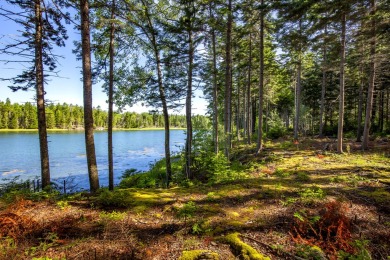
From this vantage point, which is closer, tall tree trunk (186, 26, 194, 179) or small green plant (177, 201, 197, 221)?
small green plant (177, 201, 197, 221)

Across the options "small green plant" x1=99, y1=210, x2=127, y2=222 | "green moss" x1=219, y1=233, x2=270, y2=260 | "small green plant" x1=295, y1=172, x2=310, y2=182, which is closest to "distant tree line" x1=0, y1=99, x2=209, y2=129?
"small green plant" x1=295, y1=172, x2=310, y2=182

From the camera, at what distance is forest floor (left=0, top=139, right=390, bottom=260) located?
9.75ft

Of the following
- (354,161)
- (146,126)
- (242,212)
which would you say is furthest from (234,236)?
(146,126)

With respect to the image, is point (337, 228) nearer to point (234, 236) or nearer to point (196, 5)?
point (234, 236)

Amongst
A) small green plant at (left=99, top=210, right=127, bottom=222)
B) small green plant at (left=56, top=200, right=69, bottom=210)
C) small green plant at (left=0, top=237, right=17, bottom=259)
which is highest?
small green plant at (left=0, top=237, right=17, bottom=259)

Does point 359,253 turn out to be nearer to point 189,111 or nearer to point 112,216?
point 112,216

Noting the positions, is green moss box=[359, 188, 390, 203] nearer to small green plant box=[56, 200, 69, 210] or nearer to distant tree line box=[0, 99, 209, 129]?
small green plant box=[56, 200, 69, 210]

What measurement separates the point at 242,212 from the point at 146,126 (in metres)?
117

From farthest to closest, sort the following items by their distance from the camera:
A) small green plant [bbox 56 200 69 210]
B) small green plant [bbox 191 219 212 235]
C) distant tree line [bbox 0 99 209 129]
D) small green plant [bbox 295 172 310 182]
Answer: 1. distant tree line [bbox 0 99 209 129]
2. small green plant [bbox 295 172 310 182]
3. small green plant [bbox 56 200 69 210]
4. small green plant [bbox 191 219 212 235]

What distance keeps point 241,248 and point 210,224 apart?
90cm

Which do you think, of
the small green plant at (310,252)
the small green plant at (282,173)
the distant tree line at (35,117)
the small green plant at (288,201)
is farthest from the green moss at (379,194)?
the distant tree line at (35,117)

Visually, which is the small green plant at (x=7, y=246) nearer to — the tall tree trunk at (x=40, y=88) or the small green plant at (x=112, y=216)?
the small green plant at (x=112, y=216)

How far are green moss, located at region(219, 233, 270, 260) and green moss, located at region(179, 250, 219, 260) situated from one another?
1.31 feet

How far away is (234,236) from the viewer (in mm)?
3361
